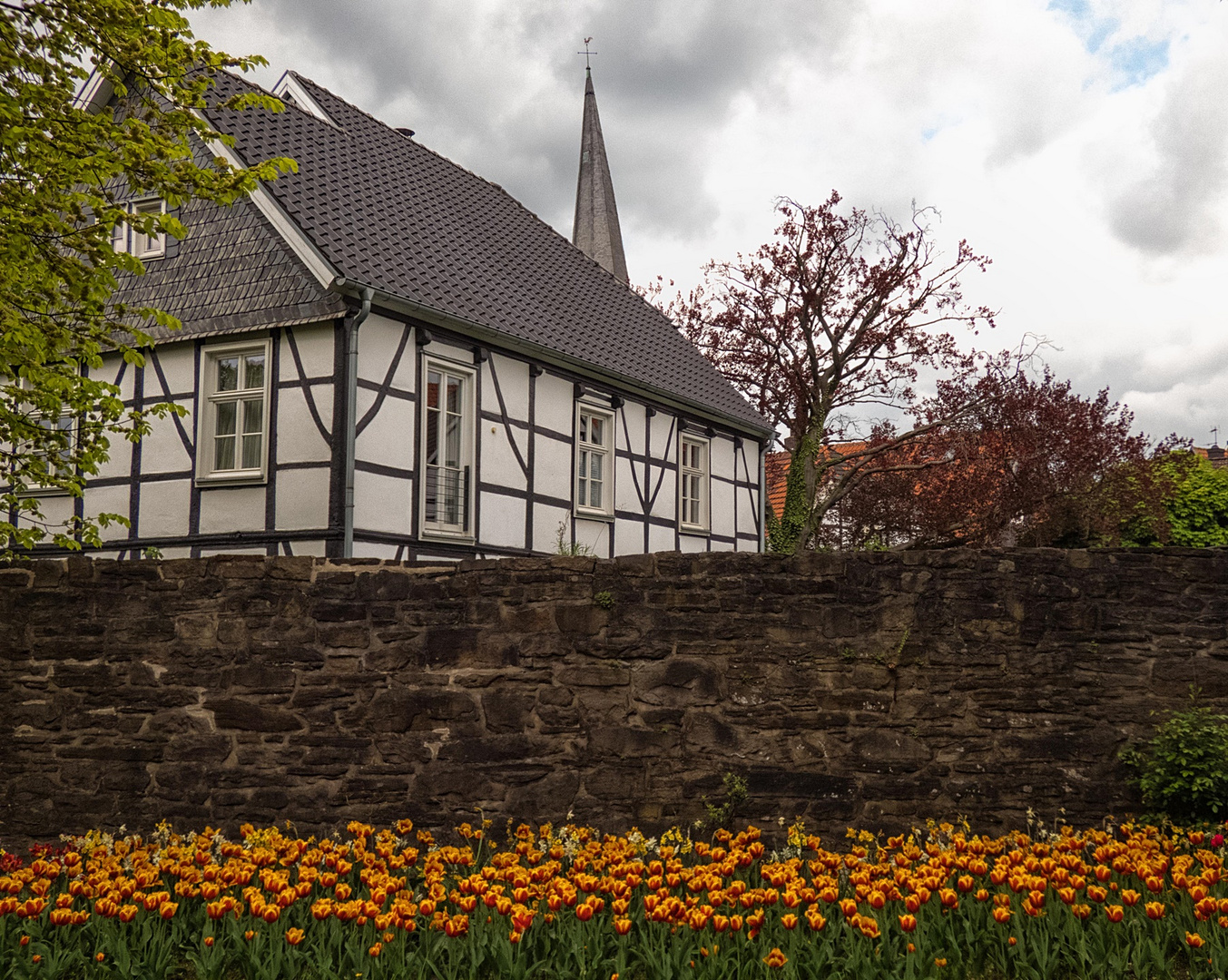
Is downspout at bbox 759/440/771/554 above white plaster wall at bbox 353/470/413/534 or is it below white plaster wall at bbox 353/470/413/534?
above

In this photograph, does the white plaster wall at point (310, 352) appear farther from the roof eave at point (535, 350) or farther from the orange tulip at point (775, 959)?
the orange tulip at point (775, 959)

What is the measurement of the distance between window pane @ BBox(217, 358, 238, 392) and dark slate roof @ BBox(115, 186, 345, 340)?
0.40 metres

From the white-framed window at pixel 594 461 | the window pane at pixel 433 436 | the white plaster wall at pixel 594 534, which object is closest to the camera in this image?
the window pane at pixel 433 436

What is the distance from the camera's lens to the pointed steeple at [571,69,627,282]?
89.6 feet

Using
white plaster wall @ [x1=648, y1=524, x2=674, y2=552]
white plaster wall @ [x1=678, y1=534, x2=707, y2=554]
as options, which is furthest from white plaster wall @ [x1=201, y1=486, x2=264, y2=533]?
white plaster wall @ [x1=678, y1=534, x2=707, y2=554]

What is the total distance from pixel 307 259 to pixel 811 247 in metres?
12.1

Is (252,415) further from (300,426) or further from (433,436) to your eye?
(433,436)

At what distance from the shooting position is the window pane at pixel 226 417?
1174cm

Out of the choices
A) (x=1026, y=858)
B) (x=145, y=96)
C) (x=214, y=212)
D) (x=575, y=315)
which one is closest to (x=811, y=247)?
(x=575, y=315)

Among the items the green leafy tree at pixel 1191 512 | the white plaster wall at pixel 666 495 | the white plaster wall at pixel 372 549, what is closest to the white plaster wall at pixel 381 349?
the white plaster wall at pixel 372 549

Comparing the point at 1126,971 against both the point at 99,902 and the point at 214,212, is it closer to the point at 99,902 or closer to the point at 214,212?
the point at 99,902

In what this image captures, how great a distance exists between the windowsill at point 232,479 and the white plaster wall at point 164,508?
19 cm

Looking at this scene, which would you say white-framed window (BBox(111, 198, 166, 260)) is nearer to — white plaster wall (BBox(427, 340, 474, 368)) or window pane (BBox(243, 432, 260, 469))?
window pane (BBox(243, 432, 260, 469))

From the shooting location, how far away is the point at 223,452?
1178 cm
